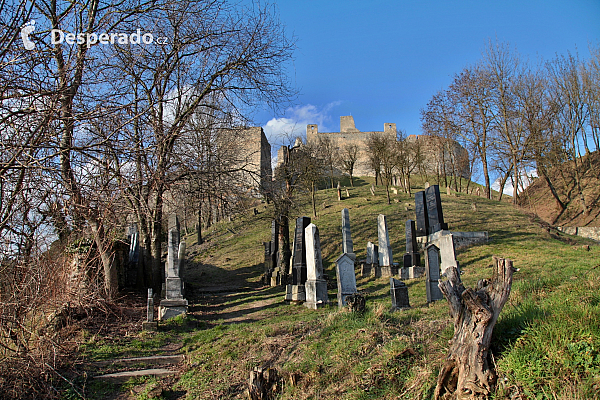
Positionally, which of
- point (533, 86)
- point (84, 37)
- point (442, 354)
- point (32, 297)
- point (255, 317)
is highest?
point (533, 86)

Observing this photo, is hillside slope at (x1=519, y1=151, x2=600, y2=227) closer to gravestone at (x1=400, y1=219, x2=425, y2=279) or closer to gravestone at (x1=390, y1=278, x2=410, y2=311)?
gravestone at (x1=400, y1=219, x2=425, y2=279)

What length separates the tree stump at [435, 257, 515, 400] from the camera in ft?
11.6

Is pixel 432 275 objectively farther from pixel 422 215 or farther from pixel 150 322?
pixel 422 215

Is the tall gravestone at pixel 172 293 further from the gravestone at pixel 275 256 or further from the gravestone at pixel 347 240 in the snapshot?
the gravestone at pixel 275 256

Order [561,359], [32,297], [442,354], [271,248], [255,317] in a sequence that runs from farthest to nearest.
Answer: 1. [271,248]
2. [255,317]
3. [32,297]
4. [442,354]
5. [561,359]

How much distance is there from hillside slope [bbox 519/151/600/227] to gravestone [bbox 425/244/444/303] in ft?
71.2

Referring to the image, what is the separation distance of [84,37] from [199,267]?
1667cm

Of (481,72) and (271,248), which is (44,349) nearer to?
(271,248)

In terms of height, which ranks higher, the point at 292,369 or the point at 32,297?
the point at 32,297

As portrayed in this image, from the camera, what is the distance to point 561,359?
10.9 ft

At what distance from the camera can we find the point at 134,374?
6.23m

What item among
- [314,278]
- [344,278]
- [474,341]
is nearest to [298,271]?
[314,278]

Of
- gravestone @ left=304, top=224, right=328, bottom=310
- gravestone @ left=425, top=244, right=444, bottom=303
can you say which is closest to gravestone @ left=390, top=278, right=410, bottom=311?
gravestone @ left=425, top=244, right=444, bottom=303

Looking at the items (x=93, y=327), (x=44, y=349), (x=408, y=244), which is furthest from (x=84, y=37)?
(x=408, y=244)
